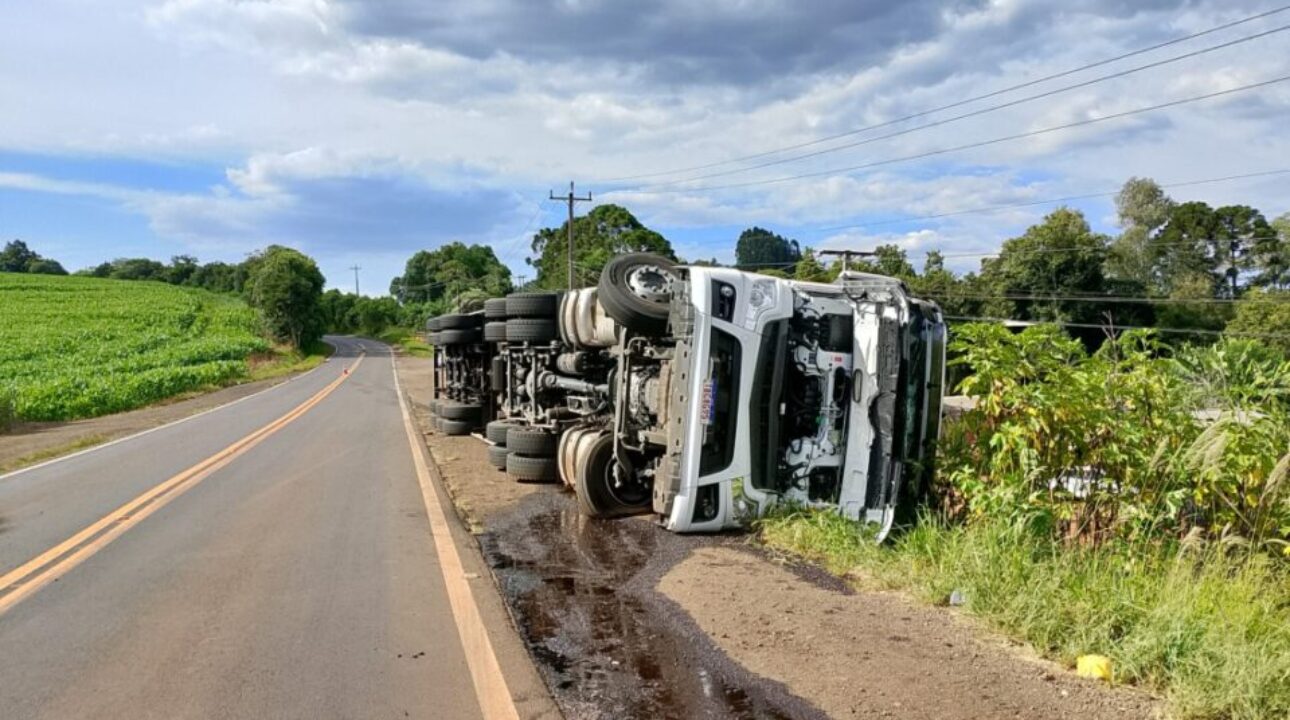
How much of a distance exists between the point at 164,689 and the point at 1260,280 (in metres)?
53.5

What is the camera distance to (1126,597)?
4363 millimetres

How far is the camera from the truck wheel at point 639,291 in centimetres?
764

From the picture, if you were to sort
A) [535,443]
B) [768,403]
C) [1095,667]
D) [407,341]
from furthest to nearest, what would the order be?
[407,341] → [535,443] → [768,403] → [1095,667]

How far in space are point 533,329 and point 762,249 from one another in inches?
2022

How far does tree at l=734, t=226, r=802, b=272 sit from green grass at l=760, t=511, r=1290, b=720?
51.0 m

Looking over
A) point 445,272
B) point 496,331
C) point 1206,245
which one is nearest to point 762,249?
point 1206,245

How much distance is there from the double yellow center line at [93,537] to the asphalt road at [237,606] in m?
0.08

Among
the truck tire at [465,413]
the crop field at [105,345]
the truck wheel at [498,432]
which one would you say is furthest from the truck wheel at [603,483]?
the crop field at [105,345]

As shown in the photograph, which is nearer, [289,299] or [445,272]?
[289,299]

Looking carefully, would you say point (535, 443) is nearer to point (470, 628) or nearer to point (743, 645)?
point (470, 628)

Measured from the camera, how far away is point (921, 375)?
6.79 m

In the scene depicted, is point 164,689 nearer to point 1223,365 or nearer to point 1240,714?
point 1240,714

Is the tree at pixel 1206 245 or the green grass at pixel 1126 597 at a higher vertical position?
the tree at pixel 1206 245

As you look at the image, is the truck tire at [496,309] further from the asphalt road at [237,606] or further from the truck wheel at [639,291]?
the truck wheel at [639,291]
